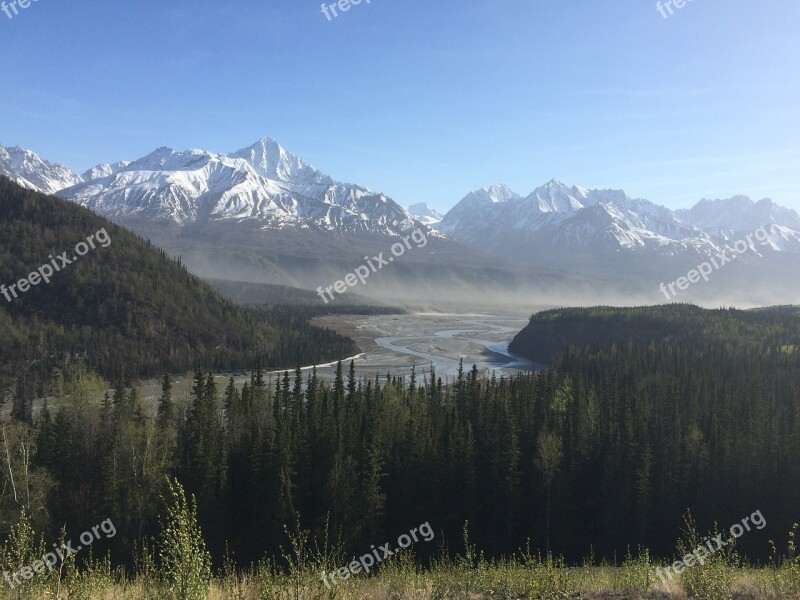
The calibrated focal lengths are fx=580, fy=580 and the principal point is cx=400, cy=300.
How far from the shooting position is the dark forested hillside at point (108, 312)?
4902 inches

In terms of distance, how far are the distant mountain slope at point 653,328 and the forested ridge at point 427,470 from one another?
66.6m

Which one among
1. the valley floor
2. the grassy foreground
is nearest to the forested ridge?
the grassy foreground

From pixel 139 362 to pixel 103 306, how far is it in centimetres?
2552

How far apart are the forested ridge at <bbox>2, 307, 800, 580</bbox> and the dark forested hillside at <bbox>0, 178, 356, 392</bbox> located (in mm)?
Answer: 70355

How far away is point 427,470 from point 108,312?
381ft

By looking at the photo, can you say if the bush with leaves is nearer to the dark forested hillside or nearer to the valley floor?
the valley floor

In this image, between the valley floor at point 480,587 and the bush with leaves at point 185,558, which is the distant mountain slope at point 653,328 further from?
the bush with leaves at point 185,558

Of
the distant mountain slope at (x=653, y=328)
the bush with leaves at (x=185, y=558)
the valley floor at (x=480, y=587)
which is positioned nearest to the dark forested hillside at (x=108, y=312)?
the distant mountain slope at (x=653, y=328)

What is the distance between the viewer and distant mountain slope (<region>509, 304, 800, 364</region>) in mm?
135625

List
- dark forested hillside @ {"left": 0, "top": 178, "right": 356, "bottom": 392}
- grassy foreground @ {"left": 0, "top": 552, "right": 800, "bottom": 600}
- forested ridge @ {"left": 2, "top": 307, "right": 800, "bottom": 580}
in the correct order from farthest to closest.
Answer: dark forested hillside @ {"left": 0, "top": 178, "right": 356, "bottom": 392}, forested ridge @ {"left": 2, "top": 307, "right": 800, "bottom": 580}, grassy foreground @ {"left": 0, "top": 552, "right": 800, "bottom": 600}

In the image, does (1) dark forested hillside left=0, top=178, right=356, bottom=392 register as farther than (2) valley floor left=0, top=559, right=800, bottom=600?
Yes

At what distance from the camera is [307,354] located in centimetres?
15462

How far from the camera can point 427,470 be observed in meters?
55.0

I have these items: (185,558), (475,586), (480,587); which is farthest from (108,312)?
(185,558)
